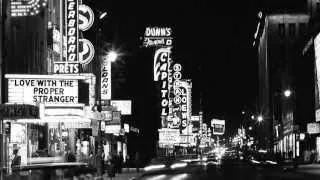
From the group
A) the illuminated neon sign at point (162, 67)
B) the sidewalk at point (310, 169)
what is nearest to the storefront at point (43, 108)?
the sidewalk at point (310, 169)

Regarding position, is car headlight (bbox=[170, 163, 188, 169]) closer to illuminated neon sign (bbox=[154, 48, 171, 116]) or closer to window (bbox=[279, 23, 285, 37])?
illuminated neon sign (bbox=[154, 48, 171, 116])

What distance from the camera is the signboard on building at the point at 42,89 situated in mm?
33469

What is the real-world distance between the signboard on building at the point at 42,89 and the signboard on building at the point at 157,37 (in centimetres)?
6462

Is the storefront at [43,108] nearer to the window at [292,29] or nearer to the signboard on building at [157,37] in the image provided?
the signboard on building at [157,37]

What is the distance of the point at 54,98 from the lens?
34531mm

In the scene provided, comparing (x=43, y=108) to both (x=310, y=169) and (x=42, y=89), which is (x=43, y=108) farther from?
(x=310, y=169)

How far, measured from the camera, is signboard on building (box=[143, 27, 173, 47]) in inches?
3925

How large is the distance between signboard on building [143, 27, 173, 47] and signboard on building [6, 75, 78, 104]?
212ft

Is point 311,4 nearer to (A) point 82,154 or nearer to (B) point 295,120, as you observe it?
(B) point 295,120

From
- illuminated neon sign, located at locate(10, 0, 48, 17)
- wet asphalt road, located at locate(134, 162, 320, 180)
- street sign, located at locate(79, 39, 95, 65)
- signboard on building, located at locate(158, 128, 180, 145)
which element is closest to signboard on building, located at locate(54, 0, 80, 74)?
street sign, located at locate(79, 39, 95, 65)

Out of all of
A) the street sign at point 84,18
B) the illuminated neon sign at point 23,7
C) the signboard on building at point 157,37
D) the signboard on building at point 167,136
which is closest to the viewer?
the illuminated neon sign at point 23,7

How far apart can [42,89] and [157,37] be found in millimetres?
67314

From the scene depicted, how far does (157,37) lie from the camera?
100625 millimetres

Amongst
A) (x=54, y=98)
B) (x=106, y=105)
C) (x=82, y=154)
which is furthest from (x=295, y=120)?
(x=54, y=98)
